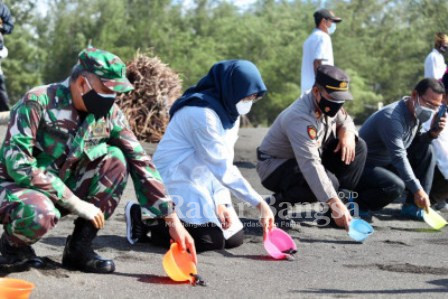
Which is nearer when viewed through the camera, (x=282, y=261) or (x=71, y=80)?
(x=71, y=80)

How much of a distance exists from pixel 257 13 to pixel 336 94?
3256 centimetres

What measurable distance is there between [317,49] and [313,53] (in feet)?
0.19

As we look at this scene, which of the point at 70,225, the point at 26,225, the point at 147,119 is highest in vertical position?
the point at 26,225

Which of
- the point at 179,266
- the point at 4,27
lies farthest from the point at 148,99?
the point at 179,266

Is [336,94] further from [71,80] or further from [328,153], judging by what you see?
[71,80]

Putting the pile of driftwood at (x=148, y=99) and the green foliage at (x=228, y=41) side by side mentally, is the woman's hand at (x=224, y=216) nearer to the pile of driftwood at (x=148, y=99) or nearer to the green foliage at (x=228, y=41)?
the pile of driftwood at (x=148, y=99)

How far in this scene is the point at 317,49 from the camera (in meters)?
7.52

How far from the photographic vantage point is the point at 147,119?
32.5 feet

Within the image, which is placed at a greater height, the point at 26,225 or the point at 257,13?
the point at 26,225

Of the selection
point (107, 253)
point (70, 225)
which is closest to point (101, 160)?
point (107, 253)

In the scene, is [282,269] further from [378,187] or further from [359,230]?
[378,187]

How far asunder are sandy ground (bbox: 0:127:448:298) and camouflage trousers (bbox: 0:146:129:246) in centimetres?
23

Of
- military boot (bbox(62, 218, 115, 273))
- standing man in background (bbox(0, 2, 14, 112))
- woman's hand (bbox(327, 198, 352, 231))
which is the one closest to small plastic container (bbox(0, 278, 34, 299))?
military boot (bbox(62, 218, 115, 273))

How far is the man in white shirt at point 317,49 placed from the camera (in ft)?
24.7
